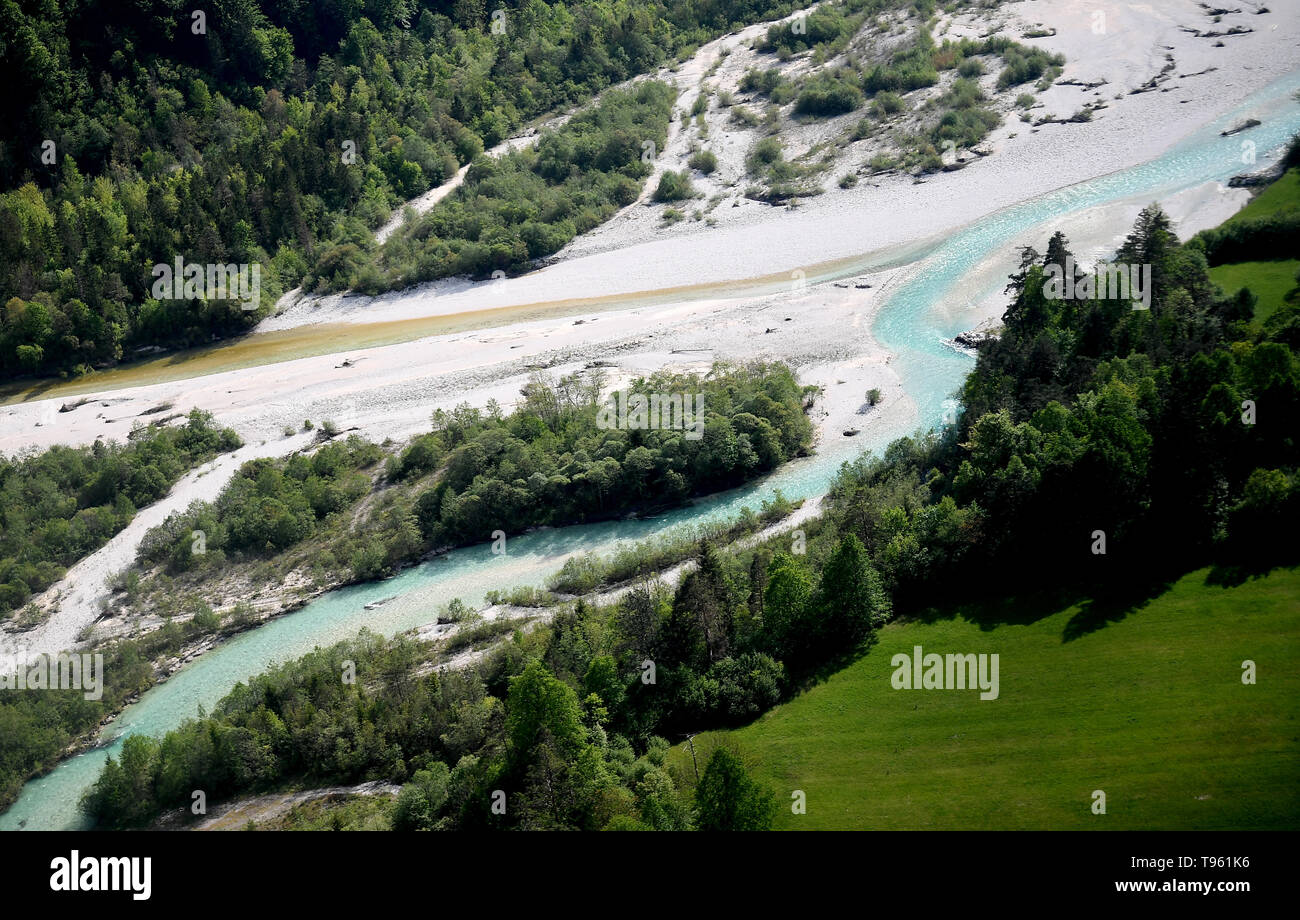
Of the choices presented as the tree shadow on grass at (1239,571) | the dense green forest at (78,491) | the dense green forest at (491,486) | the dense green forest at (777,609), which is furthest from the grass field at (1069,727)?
the dense green forest at (78,491)

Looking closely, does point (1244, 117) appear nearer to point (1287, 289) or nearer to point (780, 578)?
point (1287, 289)

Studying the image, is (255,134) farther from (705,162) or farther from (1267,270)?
(1267,270)

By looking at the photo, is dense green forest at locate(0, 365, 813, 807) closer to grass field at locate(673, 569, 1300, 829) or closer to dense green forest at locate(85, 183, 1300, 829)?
dense green forest at locate(85, 183, 1300, 829)

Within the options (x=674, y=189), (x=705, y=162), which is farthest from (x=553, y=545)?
(x=705, y=162)

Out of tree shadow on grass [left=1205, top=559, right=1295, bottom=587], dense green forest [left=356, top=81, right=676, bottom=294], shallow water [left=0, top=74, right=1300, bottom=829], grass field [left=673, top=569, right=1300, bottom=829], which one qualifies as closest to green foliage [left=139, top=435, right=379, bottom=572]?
shallow water [left=0, top=74, right=1300, bottom=829]

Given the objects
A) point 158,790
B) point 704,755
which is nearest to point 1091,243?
point 704,755
